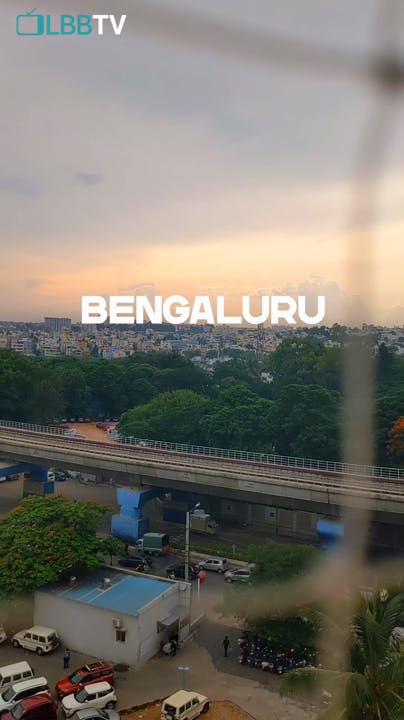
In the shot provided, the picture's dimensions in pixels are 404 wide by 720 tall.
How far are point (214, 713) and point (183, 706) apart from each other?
22 centimetres

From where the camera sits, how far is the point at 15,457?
7.13 meters

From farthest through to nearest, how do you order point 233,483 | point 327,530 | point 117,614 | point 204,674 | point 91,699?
point 233,483 → point 327,530 → point 117,614 → point 204,674 → point 91,699

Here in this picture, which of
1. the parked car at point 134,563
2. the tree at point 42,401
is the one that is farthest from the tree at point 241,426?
the tree at point 42,401

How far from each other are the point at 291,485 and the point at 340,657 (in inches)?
161

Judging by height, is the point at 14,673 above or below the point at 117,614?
below

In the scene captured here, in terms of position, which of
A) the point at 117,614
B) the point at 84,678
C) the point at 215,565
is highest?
the point at 117,614

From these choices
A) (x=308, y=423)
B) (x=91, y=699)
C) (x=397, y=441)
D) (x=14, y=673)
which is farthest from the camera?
(x=308, y=423)

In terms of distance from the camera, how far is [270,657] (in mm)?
3438

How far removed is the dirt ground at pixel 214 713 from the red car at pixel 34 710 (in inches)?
13.7

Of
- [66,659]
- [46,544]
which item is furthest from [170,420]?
[66,659]

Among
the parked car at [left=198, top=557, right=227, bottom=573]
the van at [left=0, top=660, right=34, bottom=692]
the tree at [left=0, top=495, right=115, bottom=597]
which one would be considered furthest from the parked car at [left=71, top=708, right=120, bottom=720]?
the parked car at [left=198, top=557, right=227, bottom=573]

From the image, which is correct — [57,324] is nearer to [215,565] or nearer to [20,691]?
[215,565]

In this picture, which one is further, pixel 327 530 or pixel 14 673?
pixel 327 530

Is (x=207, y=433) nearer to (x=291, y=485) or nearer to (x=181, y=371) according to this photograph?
(x=291, y=485)
